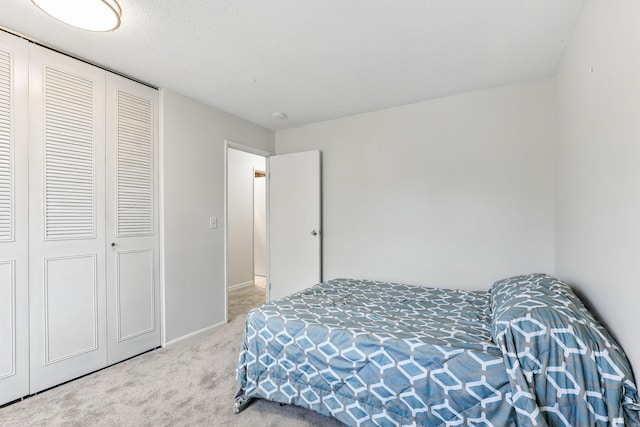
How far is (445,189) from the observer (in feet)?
9.53

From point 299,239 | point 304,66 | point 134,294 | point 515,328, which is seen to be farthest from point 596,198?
point 134,294

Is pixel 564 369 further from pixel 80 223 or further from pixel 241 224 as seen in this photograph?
pixel 241 224

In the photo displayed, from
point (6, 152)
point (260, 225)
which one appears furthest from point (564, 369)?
point (260, 225)

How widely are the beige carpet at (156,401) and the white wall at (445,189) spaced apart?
5.60 ft

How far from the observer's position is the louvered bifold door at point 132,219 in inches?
93.7

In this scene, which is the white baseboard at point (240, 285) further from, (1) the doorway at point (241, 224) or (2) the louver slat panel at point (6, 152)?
(2) the louver slat panel at point (6, 152)

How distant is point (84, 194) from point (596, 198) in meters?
3.18

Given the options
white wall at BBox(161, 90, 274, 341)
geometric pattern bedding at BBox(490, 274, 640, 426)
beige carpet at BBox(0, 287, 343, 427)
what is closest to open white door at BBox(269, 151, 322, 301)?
white wall at BBox(161, 90, 274, 341)

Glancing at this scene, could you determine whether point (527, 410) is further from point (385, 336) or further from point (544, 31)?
point (544, 31)

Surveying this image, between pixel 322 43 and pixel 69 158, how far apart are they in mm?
1933

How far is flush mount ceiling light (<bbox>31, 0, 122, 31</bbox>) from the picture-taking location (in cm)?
150

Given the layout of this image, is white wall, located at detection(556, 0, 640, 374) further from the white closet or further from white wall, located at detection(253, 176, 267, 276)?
white wall, located at detection(253, 176, 267, 276)

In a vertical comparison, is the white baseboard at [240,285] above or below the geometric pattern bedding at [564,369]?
below

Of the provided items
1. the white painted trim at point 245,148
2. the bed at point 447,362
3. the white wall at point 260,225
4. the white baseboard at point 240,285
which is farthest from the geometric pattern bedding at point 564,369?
the white wall at point 260,225
